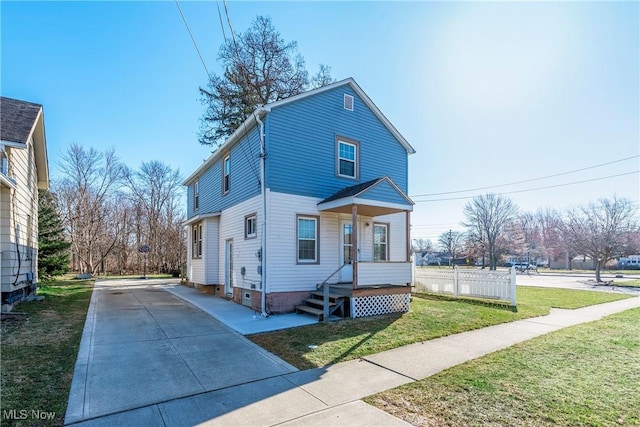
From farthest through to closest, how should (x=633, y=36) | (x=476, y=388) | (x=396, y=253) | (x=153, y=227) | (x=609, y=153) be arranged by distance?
(x=153, y=227) → (x=609, y=153) → (x=396, y=253) → (x=633, y=36) → (x=476, y=388)

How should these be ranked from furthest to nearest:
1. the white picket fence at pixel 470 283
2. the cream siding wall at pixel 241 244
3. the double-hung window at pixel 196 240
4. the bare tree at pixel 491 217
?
1. the bare tree at pixel 491 217
2. the double-hung window at pixel 196 240
3. the white picket fence at pixel 470 283
4. the cream siding wall at pixel 241 244

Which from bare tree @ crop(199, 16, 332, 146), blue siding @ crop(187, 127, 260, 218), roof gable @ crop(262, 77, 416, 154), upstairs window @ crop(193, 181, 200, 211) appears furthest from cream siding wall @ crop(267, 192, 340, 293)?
bare tree @ crop(199, 16, 332, 146)

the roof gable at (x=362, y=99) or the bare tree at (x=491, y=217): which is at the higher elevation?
the roof gable at (x=362, y=99)

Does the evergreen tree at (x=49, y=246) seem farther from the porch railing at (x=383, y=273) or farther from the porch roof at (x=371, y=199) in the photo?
the porch railing at (x=383, y=273)

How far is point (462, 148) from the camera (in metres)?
20.0

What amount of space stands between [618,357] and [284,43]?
21.6m

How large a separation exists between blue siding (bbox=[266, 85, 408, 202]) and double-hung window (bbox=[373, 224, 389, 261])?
1.99 m

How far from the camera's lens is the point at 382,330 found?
25.7ft

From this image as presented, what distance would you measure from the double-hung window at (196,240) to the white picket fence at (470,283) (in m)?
10.2

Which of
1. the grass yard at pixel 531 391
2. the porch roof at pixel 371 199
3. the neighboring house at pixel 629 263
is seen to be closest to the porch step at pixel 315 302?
the porch roof at pixel 371 199

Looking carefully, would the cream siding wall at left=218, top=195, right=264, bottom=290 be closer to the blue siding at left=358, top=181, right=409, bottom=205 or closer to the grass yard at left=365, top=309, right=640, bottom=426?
the blue siding at left=358, top=181, right=409, bottom=205

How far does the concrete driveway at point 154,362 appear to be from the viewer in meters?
4.22

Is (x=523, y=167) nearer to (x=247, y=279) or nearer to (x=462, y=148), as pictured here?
(x=462, y=148)

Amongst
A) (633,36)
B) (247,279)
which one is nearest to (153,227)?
(247,279)
